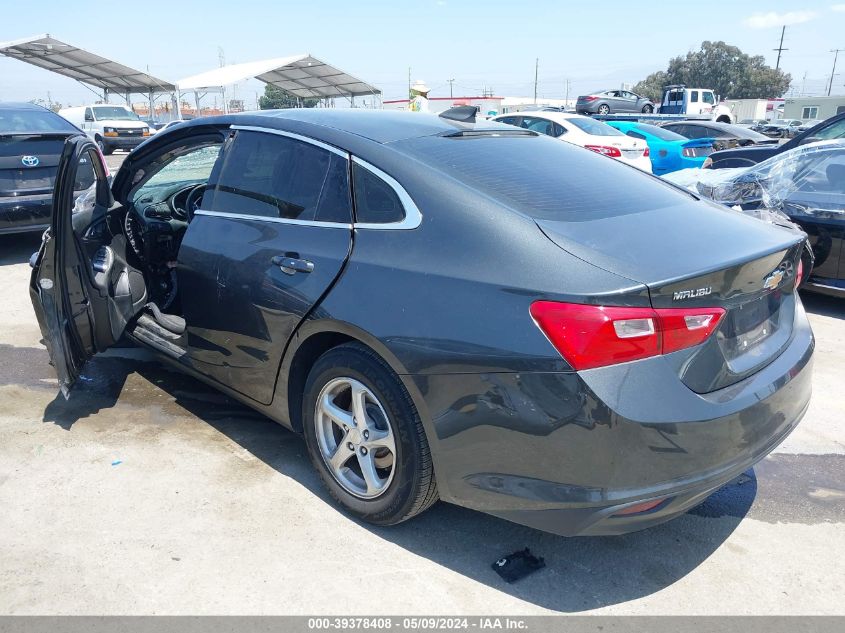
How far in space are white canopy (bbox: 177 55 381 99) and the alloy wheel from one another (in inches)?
1099

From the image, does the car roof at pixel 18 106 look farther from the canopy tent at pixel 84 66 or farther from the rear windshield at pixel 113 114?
the canopy tent at pixel 84 66

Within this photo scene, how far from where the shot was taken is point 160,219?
4.58 meters

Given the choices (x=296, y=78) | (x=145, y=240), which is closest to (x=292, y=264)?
(x=145, y=240)

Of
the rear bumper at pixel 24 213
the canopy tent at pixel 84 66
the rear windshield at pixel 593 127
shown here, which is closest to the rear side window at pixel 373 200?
the rear bumper at pixel 24 213

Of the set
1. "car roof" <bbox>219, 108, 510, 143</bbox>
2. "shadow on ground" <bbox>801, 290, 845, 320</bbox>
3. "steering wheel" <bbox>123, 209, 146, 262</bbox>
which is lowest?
"shadow on ground" <bbox>801, 290, 845, 320</bbox>

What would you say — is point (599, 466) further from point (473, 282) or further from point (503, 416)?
point (473, 282)

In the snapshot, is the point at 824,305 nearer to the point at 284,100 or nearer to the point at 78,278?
the point at 78,278

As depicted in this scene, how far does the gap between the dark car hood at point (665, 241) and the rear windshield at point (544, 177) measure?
0.09m

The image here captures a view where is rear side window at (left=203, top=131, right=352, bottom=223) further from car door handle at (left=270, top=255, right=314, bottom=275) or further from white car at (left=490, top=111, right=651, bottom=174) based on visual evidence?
white car at (left=490, top=111, right=651, bottom=174)

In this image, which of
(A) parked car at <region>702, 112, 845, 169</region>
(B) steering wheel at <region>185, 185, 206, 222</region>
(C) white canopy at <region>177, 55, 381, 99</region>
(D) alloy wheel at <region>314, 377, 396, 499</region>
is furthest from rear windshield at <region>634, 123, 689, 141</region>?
(C) white canopy at <region>177, 55, 381, 99</region>

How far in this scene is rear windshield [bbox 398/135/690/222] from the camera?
8.54 feet

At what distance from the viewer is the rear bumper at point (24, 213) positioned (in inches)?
280

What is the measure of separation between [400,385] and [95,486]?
1666mm

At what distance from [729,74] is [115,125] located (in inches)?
2863
